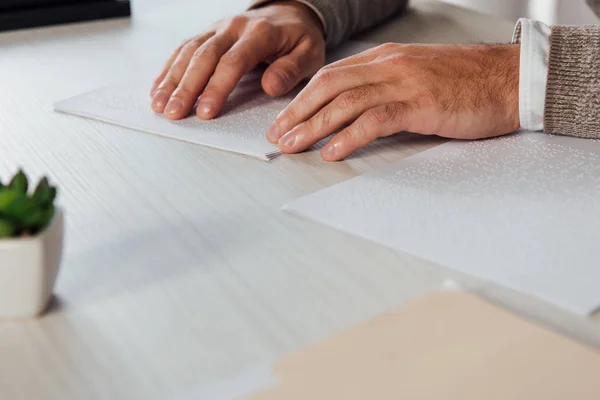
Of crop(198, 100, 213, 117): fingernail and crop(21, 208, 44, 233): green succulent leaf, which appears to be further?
crop(198, 100, 213, 117): fingernail

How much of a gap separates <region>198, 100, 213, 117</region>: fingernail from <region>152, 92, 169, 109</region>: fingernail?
5 centimetres

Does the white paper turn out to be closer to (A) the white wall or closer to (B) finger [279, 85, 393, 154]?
(B) finger [279, 85, 393, 154]

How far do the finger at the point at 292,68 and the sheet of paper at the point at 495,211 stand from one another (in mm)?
273

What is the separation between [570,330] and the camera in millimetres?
626

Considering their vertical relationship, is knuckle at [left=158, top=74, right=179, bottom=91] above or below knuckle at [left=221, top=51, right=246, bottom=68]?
below

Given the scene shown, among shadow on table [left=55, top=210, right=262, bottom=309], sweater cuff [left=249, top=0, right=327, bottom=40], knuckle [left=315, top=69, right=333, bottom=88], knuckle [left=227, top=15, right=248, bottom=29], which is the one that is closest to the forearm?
sweater cuff [left=249, top=0, right=327, bottom=40]

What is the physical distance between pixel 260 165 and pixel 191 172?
0.08m

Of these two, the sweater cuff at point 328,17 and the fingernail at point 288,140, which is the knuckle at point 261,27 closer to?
the sweater cuff at point 328,17

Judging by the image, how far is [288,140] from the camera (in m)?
1.00

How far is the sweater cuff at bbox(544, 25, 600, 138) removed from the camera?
1.03m

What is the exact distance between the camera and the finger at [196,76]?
111cm

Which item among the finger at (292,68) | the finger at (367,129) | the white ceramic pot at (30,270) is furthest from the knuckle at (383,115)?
the white ceramic pot at (30,270)

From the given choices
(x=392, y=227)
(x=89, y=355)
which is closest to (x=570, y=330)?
(x=392, y=227)

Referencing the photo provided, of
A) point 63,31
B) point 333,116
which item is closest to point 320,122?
point 333,116
